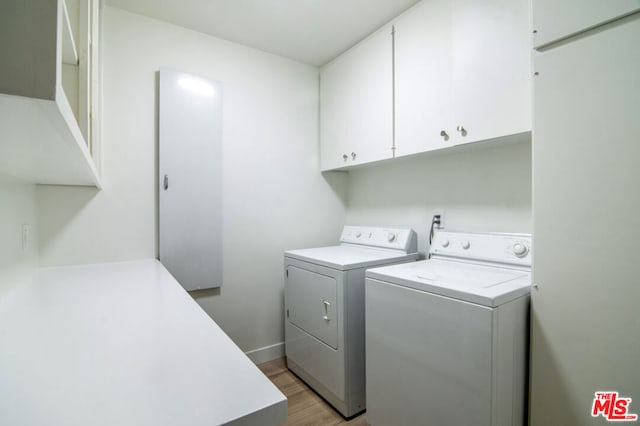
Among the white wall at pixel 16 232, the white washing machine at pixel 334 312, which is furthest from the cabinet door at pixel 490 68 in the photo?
the white wall at pixel 16 232

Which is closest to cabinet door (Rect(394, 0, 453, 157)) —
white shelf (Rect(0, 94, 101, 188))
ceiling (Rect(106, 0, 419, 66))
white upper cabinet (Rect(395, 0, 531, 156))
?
white upper cabinet (Rect(395, 0, 531, 156))

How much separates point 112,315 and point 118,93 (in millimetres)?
1620

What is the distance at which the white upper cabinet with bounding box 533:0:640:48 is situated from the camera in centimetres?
95

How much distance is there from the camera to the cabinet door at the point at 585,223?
938 millimetres

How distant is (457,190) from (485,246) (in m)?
0.48

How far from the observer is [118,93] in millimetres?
1889

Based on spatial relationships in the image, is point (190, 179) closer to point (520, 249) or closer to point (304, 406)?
point (304, 406)

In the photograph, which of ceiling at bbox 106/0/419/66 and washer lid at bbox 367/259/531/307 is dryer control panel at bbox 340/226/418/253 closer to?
washer lid at bbox 367/259/531/307

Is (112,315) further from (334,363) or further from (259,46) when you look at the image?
(259,46)

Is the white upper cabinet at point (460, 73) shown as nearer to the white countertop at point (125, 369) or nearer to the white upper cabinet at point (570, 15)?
the white upper cabinet at point (570, 15)

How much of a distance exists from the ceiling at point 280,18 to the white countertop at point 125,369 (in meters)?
1.82

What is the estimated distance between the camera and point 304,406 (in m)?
1.90

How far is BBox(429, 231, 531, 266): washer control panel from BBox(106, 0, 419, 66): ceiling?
1486 mm
